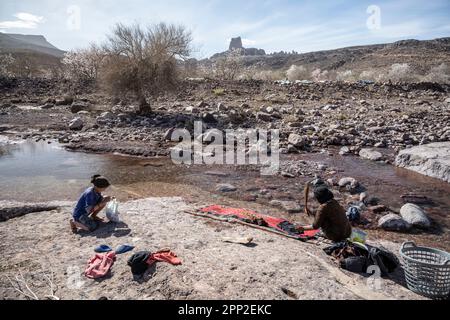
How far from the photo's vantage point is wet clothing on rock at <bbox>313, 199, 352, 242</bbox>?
4.18m

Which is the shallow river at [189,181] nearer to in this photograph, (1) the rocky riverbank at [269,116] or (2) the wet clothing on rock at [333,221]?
(1) the rocky riverbank at [269,116]

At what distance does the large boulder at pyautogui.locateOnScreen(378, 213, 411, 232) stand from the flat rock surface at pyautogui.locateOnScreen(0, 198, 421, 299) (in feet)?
2.11

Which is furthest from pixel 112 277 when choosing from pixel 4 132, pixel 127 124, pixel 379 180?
pixel 4 132

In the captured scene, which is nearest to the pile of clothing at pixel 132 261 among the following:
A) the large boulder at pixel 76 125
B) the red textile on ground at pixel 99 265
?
the red textile on ground at pixel 99 265

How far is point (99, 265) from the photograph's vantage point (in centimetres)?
374

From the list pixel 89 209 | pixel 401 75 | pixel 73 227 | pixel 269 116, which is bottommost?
pixel 73 227

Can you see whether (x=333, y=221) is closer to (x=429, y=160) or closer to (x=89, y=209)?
(x=89, y=209)

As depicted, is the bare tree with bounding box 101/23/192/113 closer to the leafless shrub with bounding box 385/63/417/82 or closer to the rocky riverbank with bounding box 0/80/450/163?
the rocky riverbank with bounding box 0/80/450/163

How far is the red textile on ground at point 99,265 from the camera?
3598mm

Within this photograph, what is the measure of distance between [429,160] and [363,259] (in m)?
4.95

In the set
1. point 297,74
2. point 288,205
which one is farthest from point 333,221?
point 297,74

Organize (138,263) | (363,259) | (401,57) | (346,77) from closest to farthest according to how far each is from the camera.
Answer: (138,263)
(363,259)
(346,77)
(401,57)

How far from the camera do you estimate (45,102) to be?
59.5ft

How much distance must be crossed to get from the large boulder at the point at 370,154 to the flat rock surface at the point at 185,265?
4.36 m
